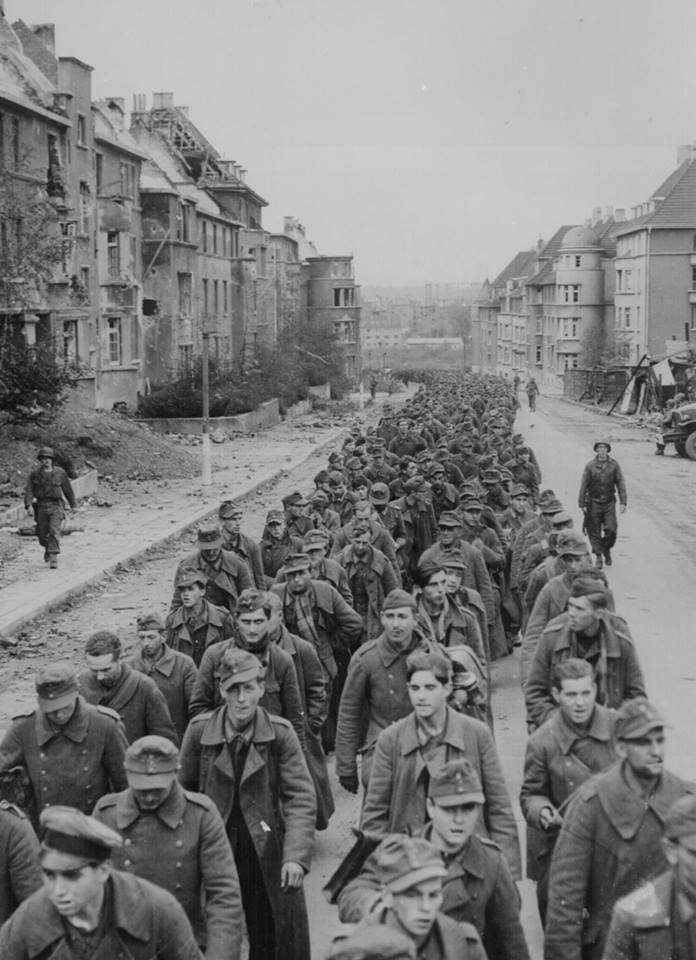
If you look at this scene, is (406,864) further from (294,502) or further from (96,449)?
(96,449)

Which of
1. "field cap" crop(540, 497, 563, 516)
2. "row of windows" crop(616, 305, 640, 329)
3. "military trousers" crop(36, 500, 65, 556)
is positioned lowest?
"military trousers" crop(36, 500, 65, 556)

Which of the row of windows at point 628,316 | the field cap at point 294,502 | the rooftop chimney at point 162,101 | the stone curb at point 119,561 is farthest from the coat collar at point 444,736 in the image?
the row of windows at point 628,316

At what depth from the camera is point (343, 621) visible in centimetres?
970

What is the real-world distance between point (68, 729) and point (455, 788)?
7.79ft

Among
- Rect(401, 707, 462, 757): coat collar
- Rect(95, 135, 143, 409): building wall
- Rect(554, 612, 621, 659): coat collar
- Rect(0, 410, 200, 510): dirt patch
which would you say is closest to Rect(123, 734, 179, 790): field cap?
Rect(401, 707, 462, 757): coat collar

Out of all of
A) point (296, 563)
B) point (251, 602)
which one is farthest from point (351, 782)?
point (296, 563)

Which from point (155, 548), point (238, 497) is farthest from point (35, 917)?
point (238, 497)

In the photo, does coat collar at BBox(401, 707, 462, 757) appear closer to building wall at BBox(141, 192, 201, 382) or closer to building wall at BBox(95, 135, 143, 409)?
building wall at BBox(95, 135, 143, 409)

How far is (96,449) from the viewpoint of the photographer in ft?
109

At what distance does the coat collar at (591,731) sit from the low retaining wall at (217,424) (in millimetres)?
39017

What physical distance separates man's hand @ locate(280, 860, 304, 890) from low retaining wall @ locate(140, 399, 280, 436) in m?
39.1

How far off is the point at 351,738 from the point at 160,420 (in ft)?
126

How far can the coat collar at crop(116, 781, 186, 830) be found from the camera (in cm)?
523

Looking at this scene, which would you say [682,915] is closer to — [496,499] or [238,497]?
[496,499]
